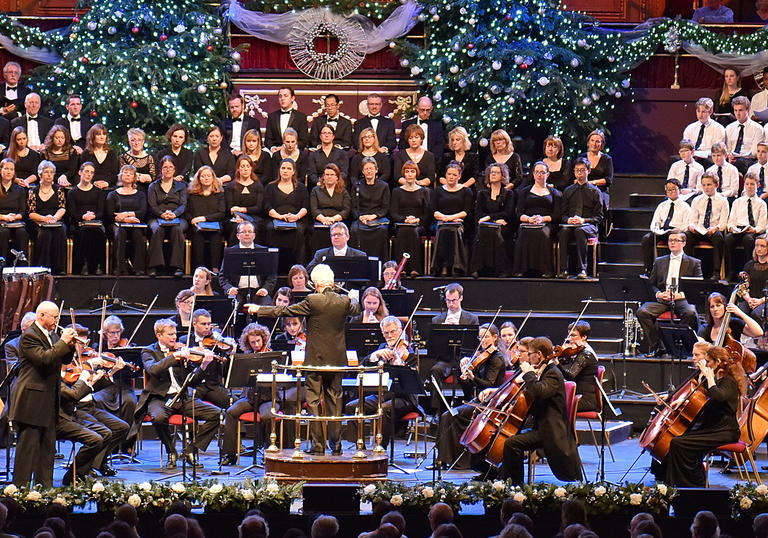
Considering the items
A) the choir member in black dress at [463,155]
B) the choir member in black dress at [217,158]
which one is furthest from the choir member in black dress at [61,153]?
the choir member in black dress at [463,155]

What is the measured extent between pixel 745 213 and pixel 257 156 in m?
5.01

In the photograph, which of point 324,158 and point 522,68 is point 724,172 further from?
point 324,158

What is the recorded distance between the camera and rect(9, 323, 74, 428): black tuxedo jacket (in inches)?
347

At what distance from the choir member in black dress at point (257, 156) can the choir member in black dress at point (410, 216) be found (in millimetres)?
1401

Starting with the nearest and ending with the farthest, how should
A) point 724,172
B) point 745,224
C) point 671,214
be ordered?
point 745,224
point 671,214
point 724,172

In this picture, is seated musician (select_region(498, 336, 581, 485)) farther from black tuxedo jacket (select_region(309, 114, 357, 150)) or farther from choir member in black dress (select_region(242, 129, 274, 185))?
black tuxedo jacket (select_region(309, 114, 357, 150))

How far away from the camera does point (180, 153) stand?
14164mm

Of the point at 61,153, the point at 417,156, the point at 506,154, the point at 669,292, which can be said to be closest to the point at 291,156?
the point at 417,156

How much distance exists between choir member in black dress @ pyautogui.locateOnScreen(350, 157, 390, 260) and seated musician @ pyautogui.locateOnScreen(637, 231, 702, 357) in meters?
2.67

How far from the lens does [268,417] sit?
34.3 feet

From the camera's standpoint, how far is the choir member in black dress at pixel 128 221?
13305 millimetres

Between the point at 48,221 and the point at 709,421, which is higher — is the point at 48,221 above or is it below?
above

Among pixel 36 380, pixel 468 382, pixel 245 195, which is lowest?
pixel 468 382

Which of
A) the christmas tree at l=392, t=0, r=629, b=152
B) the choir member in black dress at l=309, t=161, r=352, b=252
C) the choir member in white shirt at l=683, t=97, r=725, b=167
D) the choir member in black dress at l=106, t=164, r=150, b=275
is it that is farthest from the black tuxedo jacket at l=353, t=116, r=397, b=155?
the choir member in white shirt at l=683, t=97, r=725, b=167
